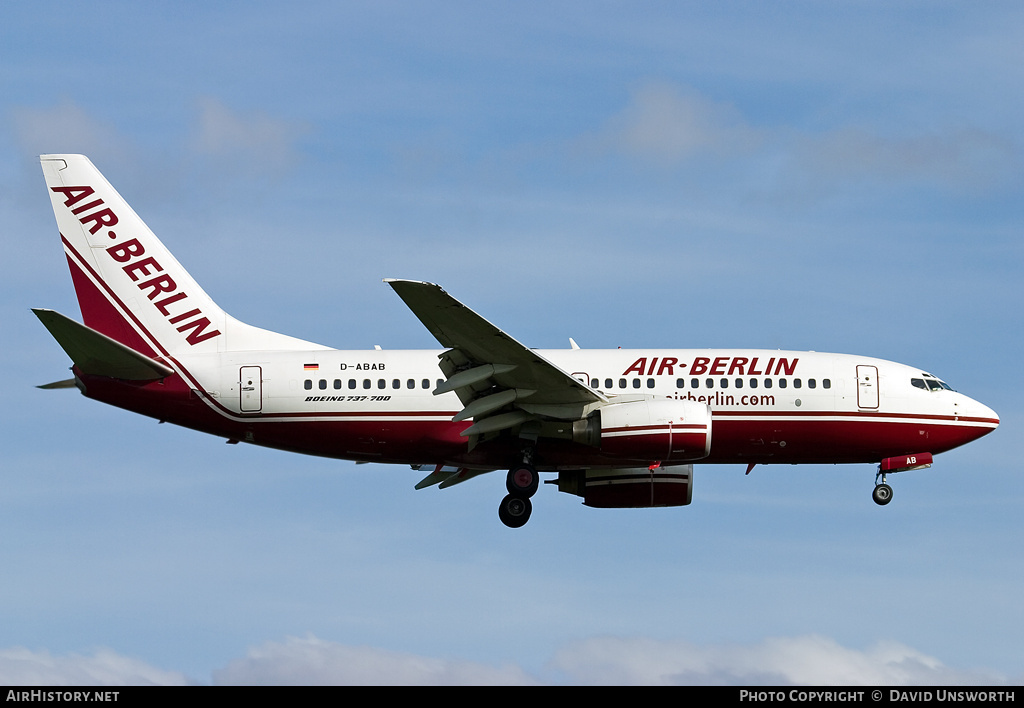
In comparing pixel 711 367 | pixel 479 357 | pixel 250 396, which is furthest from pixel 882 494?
pixel 250 396

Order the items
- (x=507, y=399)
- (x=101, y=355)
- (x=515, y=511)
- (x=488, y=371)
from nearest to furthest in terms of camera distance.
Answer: (x=488, y=371) < (x=507, y=399) < (x=101, y=355) < (x=515, y=511)

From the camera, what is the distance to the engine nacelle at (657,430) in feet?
131

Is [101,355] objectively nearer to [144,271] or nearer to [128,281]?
[128,281]

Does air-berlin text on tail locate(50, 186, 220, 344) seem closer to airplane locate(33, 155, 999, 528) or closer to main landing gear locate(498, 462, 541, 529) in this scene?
airplane locate(33, 155, 999, 528)

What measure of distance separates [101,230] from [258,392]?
25.4ft

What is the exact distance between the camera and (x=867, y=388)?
1679 inches

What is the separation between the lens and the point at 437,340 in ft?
127

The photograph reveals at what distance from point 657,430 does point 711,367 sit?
3.60m
